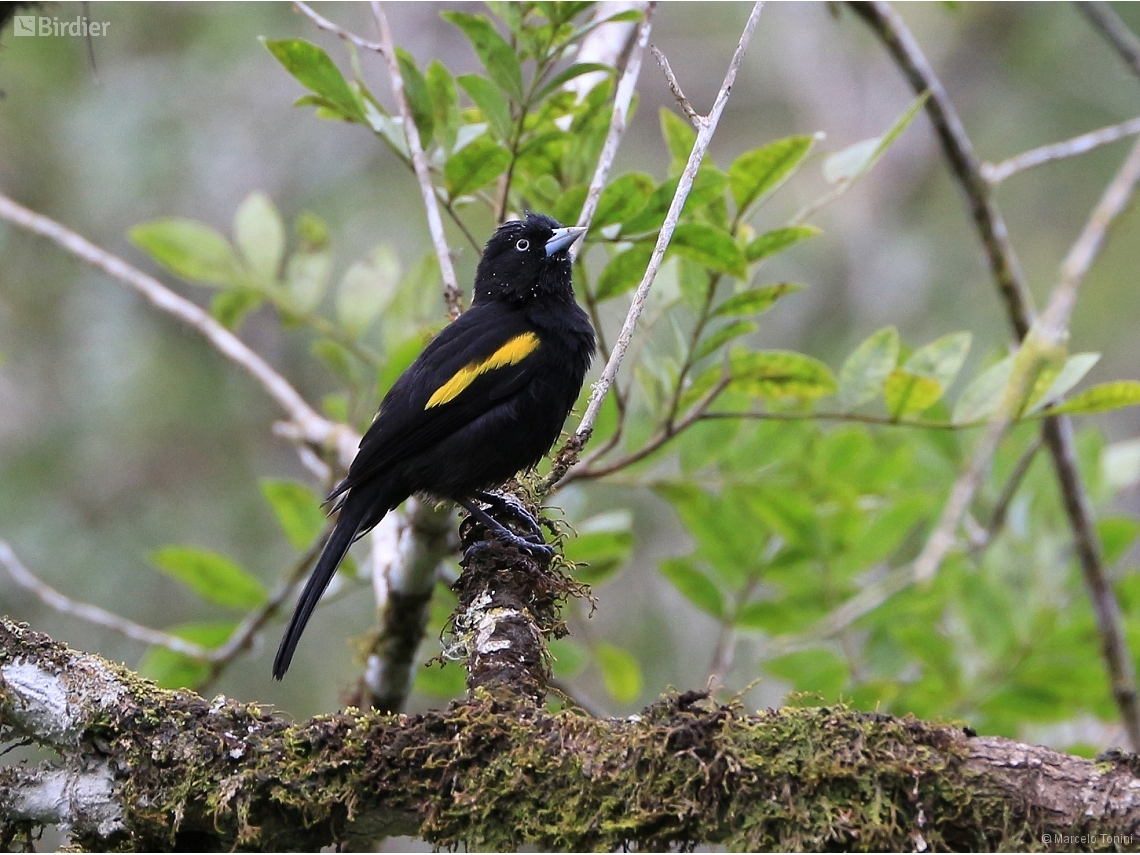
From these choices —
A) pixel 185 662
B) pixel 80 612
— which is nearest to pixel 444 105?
pixel 80 612

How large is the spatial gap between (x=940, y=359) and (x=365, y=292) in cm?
222

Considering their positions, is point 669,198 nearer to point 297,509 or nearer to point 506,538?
point 506,538

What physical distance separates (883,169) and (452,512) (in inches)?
326

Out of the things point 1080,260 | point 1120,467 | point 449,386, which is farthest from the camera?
point 1120,467

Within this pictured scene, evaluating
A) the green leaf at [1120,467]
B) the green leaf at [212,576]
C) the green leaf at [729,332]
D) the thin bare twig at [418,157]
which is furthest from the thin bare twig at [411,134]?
the green leaf at [1120,467]

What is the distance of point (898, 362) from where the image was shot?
11.2ft

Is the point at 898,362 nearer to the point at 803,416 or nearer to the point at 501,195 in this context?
the point at 803,416

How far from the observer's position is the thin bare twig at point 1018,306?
3.98 m

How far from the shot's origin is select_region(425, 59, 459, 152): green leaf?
322cm

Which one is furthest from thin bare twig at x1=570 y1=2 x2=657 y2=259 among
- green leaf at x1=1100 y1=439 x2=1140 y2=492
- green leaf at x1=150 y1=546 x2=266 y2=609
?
green leaf at x1=1100 y1=439 x2=1140 y2=492

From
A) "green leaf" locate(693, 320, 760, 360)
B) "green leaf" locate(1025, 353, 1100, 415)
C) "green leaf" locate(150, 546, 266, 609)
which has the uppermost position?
"green leaf" locate(693, 320, 760, 360)

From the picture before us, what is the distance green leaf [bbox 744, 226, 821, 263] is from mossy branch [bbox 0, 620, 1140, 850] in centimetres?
158

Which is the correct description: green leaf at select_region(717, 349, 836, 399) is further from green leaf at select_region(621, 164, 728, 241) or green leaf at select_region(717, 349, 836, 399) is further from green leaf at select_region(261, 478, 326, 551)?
green leaf at select_region(261, 478, 326, 551)

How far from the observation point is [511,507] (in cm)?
354
